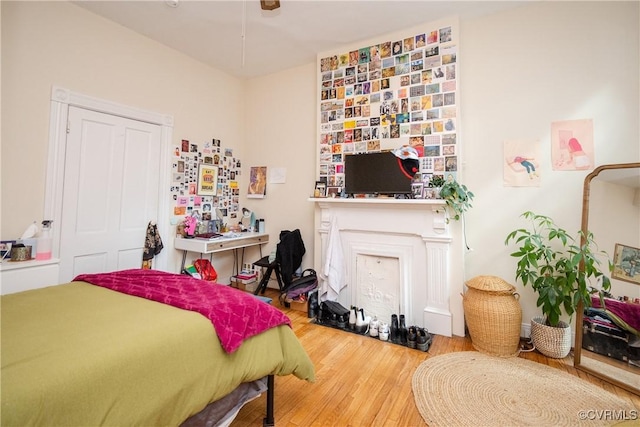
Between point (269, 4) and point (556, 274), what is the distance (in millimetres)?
3241

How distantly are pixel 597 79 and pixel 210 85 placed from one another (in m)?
3.90

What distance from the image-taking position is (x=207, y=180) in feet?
11.9

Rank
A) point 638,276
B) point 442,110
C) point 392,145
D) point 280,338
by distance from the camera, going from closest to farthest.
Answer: point 280,338
point 638,276
point 442,110
point 392,145

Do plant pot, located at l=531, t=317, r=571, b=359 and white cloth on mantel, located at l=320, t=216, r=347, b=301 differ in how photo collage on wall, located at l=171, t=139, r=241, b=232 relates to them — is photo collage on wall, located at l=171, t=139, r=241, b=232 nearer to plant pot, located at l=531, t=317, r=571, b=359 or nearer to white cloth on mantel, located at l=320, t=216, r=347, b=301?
white cloth on mantel, located at l=320, t=216, r=347, b=301

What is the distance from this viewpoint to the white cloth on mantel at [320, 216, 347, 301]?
3027 mm

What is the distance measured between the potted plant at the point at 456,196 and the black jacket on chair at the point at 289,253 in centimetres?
167

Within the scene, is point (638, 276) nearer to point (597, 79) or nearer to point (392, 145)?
point (597, 79)

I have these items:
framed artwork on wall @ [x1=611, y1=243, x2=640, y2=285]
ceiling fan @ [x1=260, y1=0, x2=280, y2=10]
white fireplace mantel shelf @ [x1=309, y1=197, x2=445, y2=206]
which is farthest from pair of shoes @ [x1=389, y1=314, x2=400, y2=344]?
ceiling fan @ [x1=260, y1=0, x2=280, y2=10]

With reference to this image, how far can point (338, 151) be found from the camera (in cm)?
321

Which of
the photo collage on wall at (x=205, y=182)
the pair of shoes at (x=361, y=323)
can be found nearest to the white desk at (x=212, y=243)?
the photo collage on wall at (x=205, y=182)

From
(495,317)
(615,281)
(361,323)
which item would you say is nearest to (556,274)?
(615,281)

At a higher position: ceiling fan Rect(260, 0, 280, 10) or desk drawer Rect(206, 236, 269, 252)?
→ ceiling fan Rect(260, 0, 280, 10)

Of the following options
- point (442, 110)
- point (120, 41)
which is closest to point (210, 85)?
point (120, 41)

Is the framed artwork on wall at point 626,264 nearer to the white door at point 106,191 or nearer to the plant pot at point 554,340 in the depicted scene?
the plant pot at point 554,340
